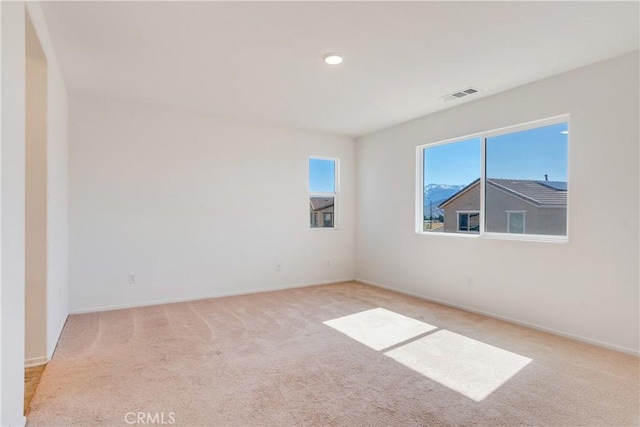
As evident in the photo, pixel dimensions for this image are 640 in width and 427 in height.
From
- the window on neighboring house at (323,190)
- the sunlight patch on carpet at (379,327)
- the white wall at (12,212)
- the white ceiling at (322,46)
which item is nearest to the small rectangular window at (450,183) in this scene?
the white ceiling at (322,46)

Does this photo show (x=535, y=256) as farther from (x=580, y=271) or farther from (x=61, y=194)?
(x=61, y=194)

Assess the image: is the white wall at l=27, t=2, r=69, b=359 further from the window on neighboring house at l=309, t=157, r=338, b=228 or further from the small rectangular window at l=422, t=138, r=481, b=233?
the small rectangular window at l=422, t=138, r=481, b=233

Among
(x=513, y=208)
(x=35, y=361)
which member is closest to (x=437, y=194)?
(x=513, y=208)

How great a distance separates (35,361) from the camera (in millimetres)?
2604

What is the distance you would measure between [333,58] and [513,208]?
256cm

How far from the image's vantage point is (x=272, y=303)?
444cm

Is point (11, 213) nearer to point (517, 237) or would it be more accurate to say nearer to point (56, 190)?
point (56, 190)

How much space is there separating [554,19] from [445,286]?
3.10 m

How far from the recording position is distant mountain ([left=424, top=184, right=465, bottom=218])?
Answer: 4.58m

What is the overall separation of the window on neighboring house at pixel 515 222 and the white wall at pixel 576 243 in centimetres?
17

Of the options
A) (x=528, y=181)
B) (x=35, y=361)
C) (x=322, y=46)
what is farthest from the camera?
(x=528, y=181)

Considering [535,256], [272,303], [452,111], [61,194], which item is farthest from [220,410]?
[452,111]

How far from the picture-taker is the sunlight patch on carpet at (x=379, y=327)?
3.15 metres

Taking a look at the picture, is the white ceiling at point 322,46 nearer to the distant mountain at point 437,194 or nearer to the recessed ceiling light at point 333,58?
the recessed ceiling light at point 333,58
